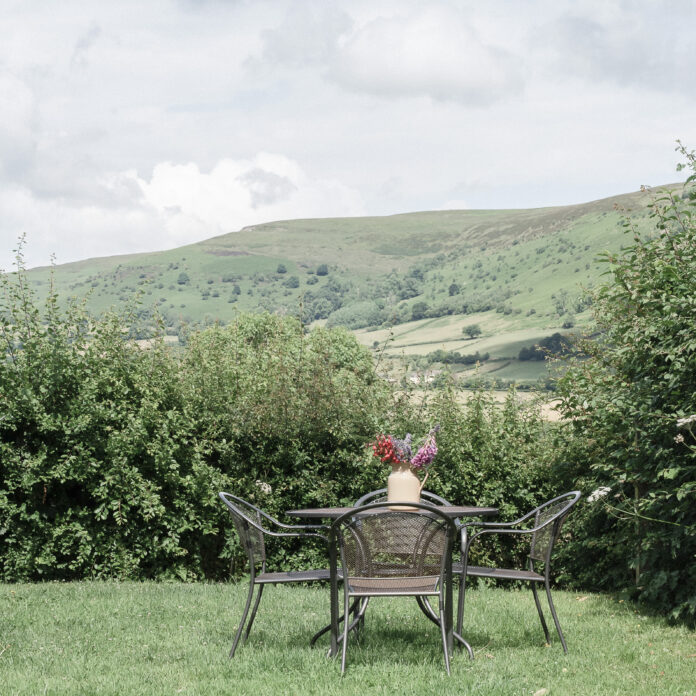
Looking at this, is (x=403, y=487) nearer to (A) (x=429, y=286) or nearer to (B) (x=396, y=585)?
(B) (x=396, y=585)

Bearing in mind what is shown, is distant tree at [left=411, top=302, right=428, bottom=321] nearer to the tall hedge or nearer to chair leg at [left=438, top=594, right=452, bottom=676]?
the tall hedge

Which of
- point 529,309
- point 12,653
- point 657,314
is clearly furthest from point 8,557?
point 529,309

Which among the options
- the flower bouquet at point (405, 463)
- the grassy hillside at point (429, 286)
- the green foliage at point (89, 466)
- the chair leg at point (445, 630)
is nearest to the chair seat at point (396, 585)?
the chair leg at point (445, 630)

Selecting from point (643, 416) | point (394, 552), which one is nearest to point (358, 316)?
point (643, 416)

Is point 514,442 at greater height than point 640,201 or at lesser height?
lesser

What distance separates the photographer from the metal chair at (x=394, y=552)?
4.82m

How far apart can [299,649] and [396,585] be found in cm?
94

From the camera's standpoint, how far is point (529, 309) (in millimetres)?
137625

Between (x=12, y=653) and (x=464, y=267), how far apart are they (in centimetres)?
17437

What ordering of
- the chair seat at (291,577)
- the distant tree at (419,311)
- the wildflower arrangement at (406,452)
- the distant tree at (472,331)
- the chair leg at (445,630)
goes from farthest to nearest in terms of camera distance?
the distant tree at (419,311), the distant tree at (472,331), the wildflower arrangement at (406,452), the chair seat at (291,577), the chair leg at (445,630)

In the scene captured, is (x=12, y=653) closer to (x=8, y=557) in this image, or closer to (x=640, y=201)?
(x=8, y=557)

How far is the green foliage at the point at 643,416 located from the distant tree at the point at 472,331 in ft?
404

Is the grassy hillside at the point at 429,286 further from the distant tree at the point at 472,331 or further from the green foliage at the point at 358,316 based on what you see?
the distant tree at the point at 472,331

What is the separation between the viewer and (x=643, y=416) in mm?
6902
